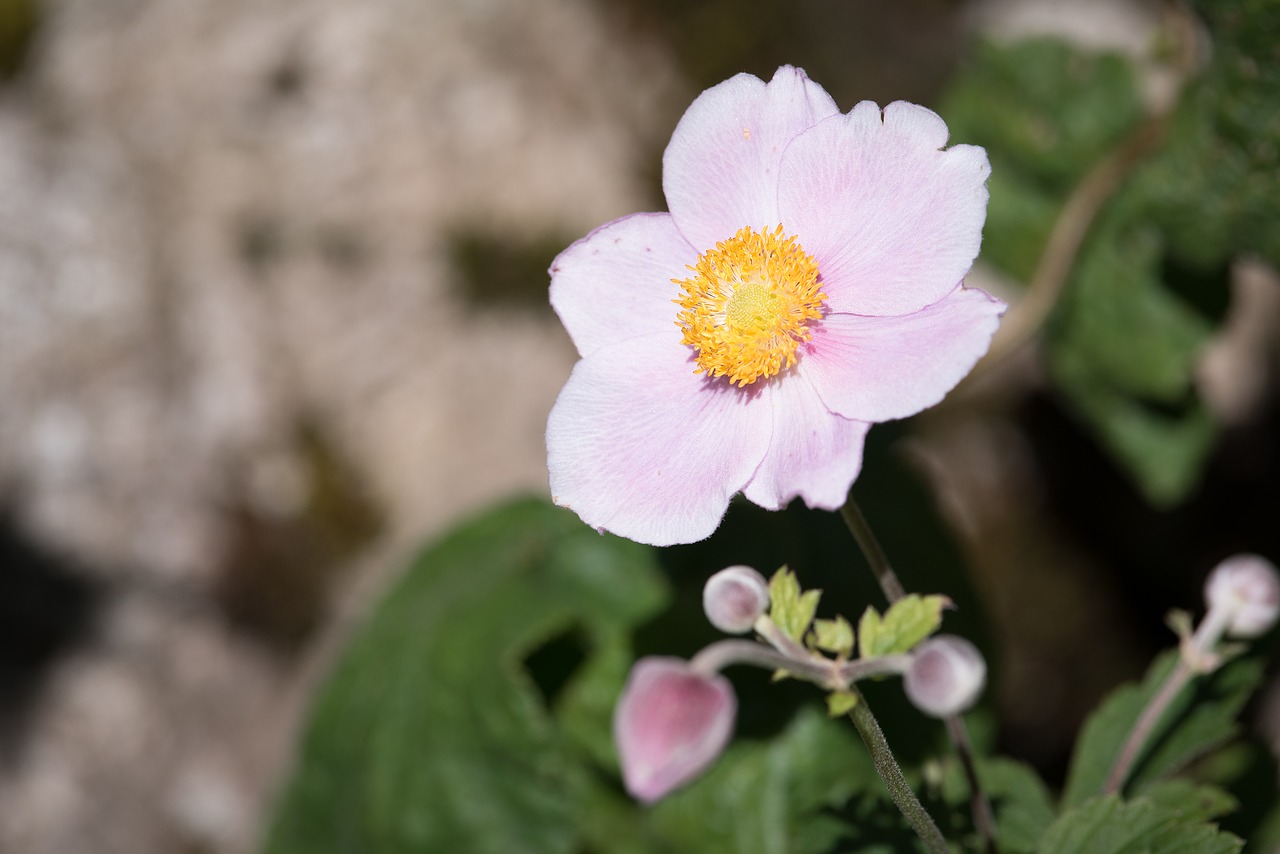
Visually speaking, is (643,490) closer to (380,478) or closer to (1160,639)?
(380,478)

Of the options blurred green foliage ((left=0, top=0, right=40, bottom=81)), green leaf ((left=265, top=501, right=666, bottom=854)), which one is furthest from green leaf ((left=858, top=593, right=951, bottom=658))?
blurred green foliage ((left=0, top=0, right=40, bottom=81))

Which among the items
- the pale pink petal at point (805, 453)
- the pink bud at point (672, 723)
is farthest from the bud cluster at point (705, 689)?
the pale pink petal at point (805, 453)

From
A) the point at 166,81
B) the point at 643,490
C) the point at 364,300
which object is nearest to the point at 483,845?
the point at 643,490

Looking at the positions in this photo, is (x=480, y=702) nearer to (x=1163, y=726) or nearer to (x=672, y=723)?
(x=672, y=723)

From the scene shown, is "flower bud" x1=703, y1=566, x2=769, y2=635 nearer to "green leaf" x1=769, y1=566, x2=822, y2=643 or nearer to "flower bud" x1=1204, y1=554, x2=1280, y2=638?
"green leaf" x1=769, y1=566, x2=822, y2=643

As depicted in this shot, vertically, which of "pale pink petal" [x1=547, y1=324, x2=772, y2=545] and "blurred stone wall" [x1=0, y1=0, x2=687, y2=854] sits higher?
"blurred stone wall" [x1=0, y1=0, x2=687, y2=854]

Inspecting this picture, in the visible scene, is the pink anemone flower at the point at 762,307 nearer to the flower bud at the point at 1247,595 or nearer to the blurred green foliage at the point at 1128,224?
the flower bud at the point at 1247,595
